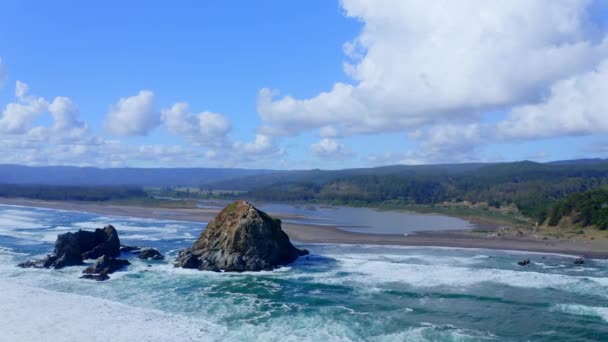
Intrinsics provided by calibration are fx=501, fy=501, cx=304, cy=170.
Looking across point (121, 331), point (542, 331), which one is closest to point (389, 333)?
point (542, 331)

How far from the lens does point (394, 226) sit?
97.1 meters

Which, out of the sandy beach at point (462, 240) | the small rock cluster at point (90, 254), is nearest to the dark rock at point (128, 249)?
the small rock cluster at point (90, 254)

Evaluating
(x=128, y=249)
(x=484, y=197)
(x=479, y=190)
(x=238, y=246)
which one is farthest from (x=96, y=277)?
(x=479, y=190)

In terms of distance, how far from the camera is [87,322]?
32.2 meters

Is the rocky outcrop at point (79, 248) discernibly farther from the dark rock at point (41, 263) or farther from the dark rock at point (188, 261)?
the dark rock at point (188, 261)

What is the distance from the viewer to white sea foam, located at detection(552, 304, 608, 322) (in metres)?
34.6

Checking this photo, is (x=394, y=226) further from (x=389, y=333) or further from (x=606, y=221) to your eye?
(x=389, y=333)

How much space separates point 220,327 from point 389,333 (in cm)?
1057

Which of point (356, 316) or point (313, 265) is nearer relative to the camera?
point (356, 316)

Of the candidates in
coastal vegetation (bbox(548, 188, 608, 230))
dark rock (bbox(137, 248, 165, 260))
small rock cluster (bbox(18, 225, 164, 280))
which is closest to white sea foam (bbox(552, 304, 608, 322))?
small rock cluster (bbox(18, 225, 164, 280))

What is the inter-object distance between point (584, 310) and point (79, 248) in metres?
46.8

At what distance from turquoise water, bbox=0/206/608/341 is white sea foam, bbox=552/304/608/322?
0.13 metres

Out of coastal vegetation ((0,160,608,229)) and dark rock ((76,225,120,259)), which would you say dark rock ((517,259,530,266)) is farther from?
dark rock ((76,225,120,259))

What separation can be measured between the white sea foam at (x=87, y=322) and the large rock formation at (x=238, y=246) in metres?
13.3
